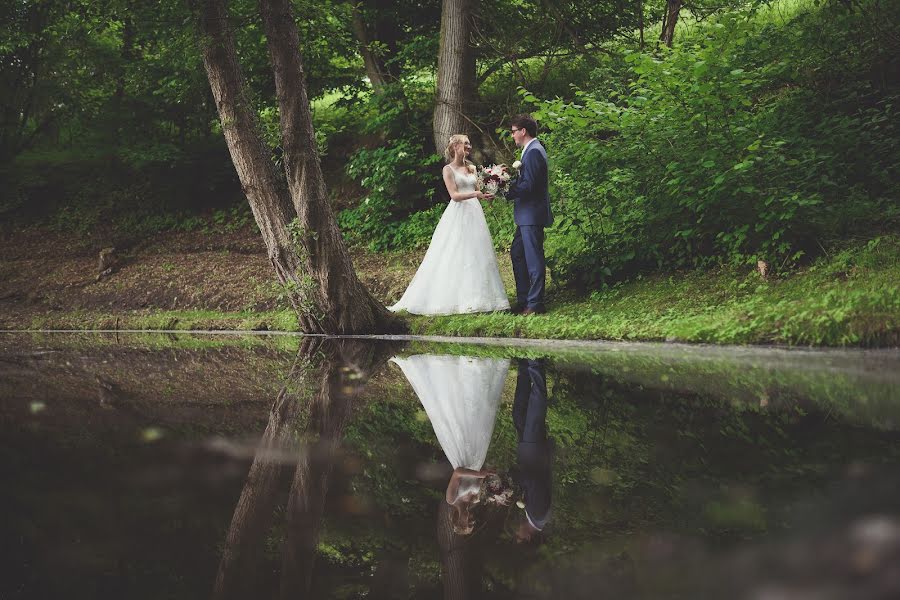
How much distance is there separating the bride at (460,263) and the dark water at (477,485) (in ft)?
15.4

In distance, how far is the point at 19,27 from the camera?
63.5ft

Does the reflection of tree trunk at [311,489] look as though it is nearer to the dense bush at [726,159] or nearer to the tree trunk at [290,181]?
the tree trunk at [290,181]

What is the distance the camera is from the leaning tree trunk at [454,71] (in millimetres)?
15500

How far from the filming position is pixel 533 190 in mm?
10289

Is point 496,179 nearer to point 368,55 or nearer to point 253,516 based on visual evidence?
point 253,516

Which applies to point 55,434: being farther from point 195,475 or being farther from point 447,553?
point 447,553

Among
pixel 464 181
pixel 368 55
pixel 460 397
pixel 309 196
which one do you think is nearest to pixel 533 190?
pixel 464 181

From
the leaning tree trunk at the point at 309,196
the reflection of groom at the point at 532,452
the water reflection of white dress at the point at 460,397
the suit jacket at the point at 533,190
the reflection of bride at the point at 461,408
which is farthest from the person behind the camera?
the suit jacket at the point at 533,190

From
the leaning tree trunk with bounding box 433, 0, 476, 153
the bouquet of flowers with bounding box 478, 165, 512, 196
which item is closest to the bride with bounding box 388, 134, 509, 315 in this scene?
the bouquet of flowers with bounding box 478, 165, 512, 196

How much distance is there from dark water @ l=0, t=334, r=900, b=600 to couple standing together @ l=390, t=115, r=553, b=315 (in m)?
4.21

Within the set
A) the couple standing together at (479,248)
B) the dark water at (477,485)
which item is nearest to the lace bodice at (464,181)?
the couple standing together at (479,248)

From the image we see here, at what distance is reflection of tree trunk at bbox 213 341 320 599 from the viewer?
2330mm

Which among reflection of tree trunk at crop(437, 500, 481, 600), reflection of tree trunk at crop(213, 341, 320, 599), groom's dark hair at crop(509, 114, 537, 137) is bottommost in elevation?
reflection of tree trunk at crop(437, 500, 481, 600)

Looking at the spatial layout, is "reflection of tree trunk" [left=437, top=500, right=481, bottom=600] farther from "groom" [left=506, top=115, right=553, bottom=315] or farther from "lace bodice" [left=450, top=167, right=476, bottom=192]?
"lace bodice" [left=450, top=167, right=476, bottom=192]
